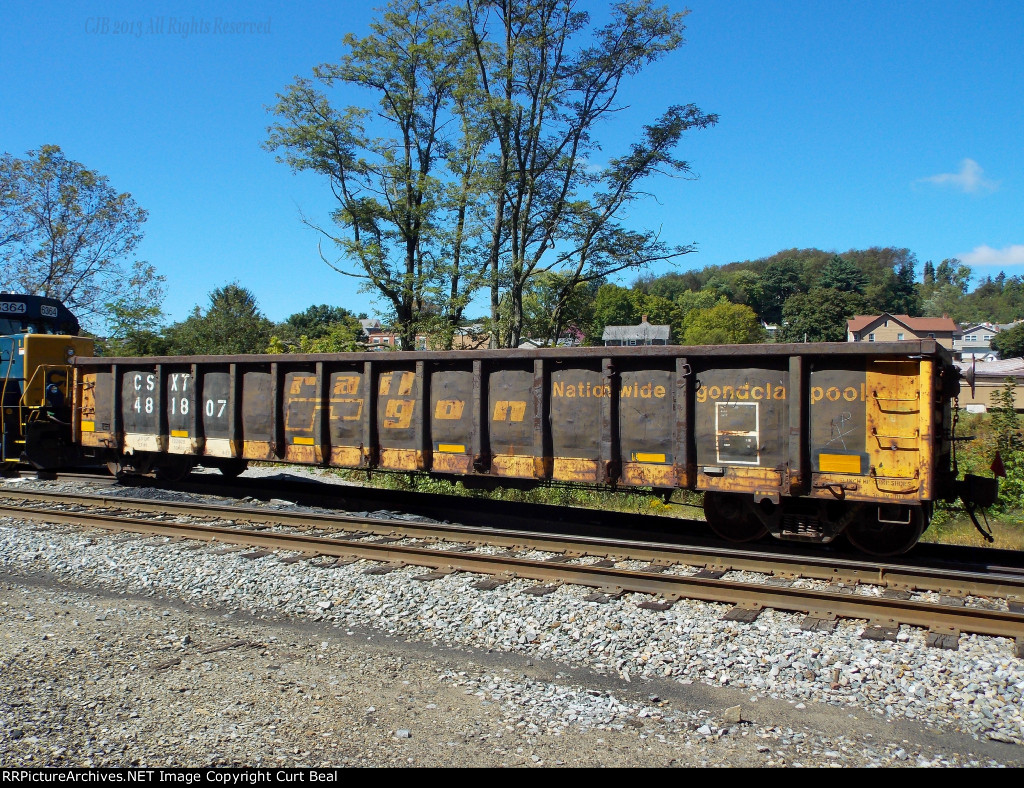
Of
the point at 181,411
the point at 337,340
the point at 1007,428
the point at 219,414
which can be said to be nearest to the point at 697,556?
the point at 219,414

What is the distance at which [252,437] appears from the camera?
460 inches

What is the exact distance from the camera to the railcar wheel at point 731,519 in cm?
854

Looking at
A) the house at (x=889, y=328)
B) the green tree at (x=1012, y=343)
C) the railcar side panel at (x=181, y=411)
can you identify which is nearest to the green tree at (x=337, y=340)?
the railcar side panel at (x=181, y=411)

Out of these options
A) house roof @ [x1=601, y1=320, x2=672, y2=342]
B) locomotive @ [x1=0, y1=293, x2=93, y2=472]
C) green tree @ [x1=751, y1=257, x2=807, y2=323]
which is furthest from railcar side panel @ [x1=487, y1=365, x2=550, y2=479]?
green tree @ [x1=751, y1=257, x2=807, y2=323]

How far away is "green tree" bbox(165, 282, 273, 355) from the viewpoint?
3133 centimetres

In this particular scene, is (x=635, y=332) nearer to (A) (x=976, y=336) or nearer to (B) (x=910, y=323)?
(B) (x=910, y=323)

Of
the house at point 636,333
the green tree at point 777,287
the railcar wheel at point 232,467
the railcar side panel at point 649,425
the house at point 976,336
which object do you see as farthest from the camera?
the green tree at point 777,287

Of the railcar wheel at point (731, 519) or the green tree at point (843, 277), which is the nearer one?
the railcar wheel at point (731, 519)

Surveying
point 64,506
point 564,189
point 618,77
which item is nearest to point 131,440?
point 64,506

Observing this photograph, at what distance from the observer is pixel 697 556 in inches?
302

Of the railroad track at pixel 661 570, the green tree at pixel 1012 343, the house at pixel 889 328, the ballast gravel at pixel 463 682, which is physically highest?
the house at pixel 889 328

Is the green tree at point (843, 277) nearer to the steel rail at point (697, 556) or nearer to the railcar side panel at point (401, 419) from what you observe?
the railcar side panel at point (401, 419)

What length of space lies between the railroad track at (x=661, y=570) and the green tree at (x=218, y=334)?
885 inches
